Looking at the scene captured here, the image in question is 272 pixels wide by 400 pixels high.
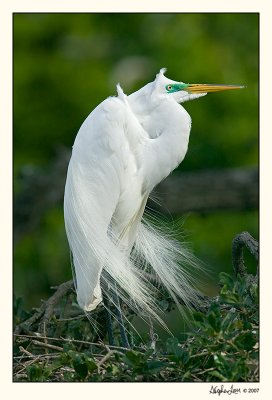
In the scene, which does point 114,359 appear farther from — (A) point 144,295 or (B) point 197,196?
(B) point 197,196

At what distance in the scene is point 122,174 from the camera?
2807mm

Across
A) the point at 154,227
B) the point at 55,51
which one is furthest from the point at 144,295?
the point at 55,51

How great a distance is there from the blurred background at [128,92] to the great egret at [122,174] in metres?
1.99

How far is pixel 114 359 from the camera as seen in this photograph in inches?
92.7

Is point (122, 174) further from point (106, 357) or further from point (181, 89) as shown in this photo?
point (106, 357)

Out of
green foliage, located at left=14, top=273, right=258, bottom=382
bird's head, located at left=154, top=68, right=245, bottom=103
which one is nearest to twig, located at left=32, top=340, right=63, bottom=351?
green foliage, located at left=14, top=273, right=258, bottom=382

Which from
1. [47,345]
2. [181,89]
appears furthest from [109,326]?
[181,89]

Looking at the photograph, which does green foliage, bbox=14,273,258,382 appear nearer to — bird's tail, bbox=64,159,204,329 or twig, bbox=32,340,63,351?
twig, bbox=32,340,63,351

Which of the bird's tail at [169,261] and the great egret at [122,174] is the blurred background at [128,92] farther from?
the great egret at [122,174]

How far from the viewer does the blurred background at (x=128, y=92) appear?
18.1ft

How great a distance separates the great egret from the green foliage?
1.24 ft

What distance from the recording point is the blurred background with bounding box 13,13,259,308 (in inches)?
217

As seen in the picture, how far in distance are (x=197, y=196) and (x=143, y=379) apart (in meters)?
3.22

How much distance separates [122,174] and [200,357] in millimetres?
753
